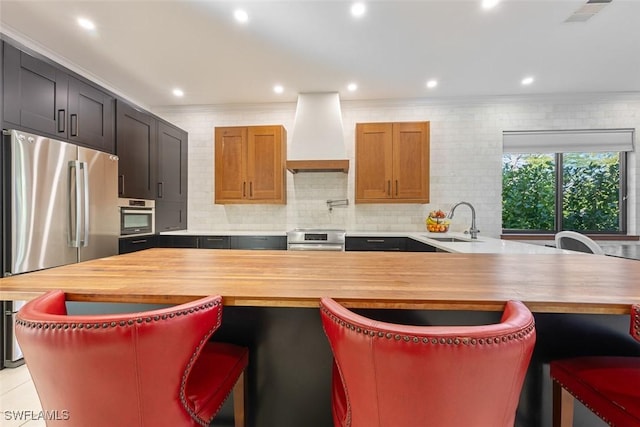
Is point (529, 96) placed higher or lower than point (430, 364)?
higher

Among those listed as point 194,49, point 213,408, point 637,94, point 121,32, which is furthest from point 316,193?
point 637,94

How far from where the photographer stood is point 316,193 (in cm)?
395

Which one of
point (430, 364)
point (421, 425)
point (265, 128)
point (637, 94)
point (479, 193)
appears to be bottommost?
point (421, 425)

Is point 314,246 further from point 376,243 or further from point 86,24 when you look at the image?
point 86,24

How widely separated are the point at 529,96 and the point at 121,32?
4.61 meters

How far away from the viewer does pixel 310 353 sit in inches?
42.6

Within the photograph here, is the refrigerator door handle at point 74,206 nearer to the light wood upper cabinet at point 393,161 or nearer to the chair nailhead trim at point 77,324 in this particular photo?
the chair nailhead trim at point 77,324

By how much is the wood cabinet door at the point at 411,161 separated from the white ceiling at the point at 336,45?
515mm

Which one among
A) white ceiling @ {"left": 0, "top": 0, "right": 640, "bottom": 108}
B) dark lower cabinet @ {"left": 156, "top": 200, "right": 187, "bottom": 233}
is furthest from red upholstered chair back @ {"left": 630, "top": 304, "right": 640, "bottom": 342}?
dark lower cabinet @ {"left": 156, "top": 200, "right": 187, "bottom": 233}

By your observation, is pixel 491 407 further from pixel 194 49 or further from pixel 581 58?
pixel 581 58

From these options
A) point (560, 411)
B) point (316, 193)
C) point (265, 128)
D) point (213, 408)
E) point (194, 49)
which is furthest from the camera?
point (316, 193)

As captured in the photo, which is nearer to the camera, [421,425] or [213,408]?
[421,425]

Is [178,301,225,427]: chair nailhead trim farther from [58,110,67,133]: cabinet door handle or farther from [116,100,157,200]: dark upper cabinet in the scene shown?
[116,100,157,200]: dark upper cabinet

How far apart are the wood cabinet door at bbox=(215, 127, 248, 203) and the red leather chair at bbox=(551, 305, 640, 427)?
11.0 feet
